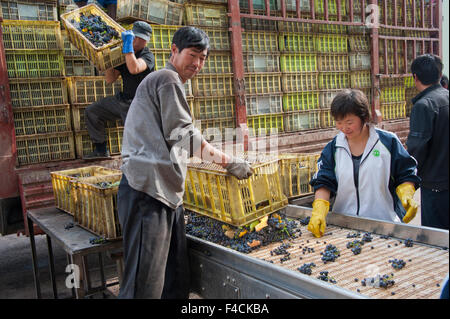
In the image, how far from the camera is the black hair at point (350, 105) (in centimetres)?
256

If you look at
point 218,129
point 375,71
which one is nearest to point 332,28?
point 375,71

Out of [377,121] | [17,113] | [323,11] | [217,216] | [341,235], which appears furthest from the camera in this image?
[377,121]

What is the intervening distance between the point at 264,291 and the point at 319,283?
1.19 feet

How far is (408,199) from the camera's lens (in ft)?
8.47

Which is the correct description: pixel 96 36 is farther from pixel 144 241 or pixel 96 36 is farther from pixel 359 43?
pixel 359 43

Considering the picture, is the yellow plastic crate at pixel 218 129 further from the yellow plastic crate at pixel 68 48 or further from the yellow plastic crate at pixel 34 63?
the yellow plastic crate at pixel 34 63

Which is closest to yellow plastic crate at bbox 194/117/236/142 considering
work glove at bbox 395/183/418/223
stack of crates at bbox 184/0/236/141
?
stack of crates at bbox 184/0/236/141

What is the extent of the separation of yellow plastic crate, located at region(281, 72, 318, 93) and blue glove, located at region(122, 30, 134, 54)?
3384 mm

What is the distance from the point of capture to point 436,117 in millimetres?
3219

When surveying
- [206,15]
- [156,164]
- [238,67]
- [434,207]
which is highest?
[206,15]

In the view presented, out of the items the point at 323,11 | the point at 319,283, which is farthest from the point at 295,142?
the point at 319,283

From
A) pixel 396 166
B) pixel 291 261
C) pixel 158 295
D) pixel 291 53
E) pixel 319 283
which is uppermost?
pixel 291 53

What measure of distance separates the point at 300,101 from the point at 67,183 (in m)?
4.45
